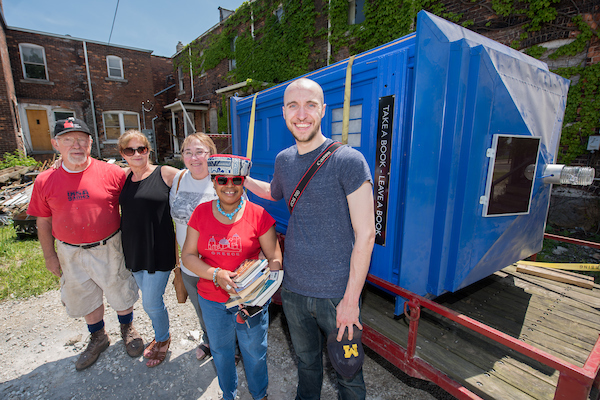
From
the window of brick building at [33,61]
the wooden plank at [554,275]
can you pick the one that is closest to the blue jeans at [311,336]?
the wooden plank at [554,275]

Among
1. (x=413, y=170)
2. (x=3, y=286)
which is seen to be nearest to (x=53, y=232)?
(x=3, y=286)

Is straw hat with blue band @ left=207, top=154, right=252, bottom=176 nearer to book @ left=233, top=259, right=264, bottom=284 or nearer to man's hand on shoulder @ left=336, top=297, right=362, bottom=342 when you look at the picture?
book @ left=233, top=259, right=264, bottom=284

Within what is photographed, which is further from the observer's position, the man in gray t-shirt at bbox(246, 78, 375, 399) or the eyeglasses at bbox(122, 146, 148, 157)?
the eyeglasses at bbox(122, 146, 148, 157)

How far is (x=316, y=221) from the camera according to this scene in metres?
1.65

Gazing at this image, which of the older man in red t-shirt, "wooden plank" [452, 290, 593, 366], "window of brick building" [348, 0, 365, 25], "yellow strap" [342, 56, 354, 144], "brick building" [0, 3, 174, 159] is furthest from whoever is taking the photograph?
"brick building" [0, 3, 174, 159]

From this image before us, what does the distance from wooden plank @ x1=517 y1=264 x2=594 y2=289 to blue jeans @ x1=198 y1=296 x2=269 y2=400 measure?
349cm

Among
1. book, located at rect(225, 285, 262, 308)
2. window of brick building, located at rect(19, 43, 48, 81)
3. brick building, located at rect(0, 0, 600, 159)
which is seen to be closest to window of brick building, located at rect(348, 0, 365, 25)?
brick building, located at rect(0, 0, 600, 159)

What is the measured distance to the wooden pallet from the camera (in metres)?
1.95

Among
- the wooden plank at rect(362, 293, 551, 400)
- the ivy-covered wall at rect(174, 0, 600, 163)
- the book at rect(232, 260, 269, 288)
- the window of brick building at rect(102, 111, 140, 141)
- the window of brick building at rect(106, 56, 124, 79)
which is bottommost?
the wooden plank at rect(362, 293, 551, 400)

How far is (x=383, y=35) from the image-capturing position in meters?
7.95

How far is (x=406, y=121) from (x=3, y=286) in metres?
6.20

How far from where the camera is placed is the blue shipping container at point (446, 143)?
204cm

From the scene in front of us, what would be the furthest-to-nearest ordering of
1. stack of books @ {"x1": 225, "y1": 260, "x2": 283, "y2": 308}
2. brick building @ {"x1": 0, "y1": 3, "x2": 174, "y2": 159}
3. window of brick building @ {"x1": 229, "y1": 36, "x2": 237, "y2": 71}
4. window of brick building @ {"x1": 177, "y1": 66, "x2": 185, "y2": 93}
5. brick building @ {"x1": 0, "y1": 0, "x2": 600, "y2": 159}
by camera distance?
window of brick building @ {"x1": 177, "y1": 66, "x2": 185, "y2": 93} < window of brick building @ {"x1": 229, "y1": 36, "x2": 237, "y2": 71} < brick building @ {"x1": 0, "y1": 3, "x2": 174, "y2": 159} < brick building @ {"x1": 0, "y1": 0, "x2": 600, "y2": 159} < stack of books @ {"x1": 225, "y1": 260, "x2": 283, "y2": 308}

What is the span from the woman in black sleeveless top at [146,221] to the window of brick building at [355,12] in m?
8.80
